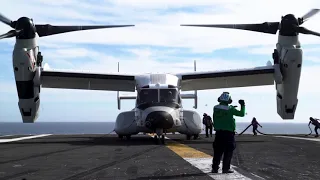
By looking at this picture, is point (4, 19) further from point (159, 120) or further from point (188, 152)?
point (188, 152)

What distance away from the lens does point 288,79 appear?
2069 centimetres

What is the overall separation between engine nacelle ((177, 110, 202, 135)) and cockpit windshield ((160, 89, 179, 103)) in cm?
205

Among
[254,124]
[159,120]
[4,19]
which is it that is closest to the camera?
[159,120]

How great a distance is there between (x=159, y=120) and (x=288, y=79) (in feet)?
24.3

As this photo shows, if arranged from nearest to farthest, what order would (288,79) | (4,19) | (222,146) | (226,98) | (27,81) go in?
(222,146), (226,98), (27,81), (288,79), (4,19)

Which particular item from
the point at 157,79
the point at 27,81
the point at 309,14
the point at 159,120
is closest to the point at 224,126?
the point at 159,120

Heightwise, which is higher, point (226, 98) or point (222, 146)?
point (226, 98)

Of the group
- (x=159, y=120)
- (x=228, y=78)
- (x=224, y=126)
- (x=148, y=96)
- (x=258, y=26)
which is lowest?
(x=159, y=120)

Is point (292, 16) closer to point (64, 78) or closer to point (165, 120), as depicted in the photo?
point (165, 120)

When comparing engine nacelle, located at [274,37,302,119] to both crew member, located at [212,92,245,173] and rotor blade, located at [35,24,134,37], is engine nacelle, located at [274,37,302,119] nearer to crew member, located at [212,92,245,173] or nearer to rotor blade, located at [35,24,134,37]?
rotor blade, located at [35,24,134,37]

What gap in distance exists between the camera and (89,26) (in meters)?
22.0

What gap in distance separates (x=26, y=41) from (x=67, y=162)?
416 inches

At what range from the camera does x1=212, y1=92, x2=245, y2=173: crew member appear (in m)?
8.76

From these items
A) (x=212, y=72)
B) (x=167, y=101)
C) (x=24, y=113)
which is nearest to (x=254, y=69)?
(x=212, y=72)
